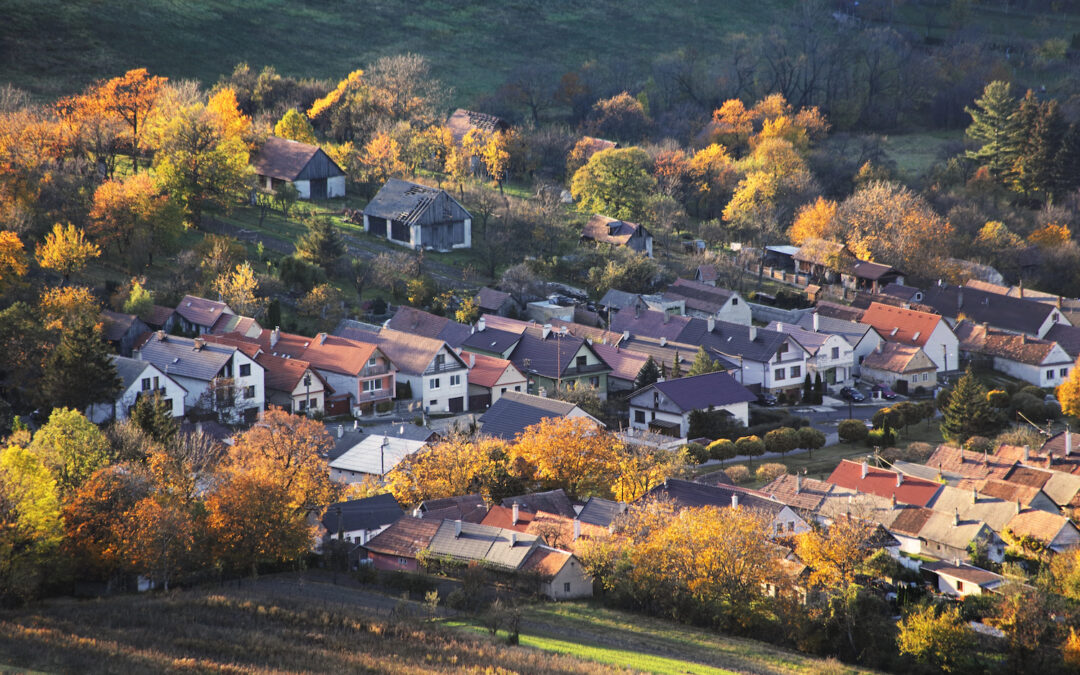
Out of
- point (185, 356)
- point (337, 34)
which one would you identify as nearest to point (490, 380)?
point (185, 356)

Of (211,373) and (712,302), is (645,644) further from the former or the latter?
Answer: (712,302)

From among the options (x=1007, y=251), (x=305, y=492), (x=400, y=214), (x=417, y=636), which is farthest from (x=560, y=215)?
(x=417, y=636)

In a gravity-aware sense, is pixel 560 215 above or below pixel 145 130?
below

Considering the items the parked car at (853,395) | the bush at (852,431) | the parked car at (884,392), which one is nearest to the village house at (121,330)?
the bush at (852,431)

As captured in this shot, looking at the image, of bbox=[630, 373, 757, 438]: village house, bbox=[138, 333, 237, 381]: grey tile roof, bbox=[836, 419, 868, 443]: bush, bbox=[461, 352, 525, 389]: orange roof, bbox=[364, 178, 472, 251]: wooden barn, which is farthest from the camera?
→ bbox=[364, 178, 472, 251]: wooden barn

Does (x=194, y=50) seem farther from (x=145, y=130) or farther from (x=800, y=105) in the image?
(x=800, y=105)

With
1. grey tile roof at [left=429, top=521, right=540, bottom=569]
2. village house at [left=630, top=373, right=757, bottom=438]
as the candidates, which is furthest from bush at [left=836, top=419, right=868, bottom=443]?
grey tile roof at [left=429, top=521, right=540, bottom=569]

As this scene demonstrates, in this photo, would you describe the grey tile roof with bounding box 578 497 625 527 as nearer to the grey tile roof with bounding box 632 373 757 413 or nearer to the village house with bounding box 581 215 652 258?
the grey tile roof with bounding box 632 373 757 413
